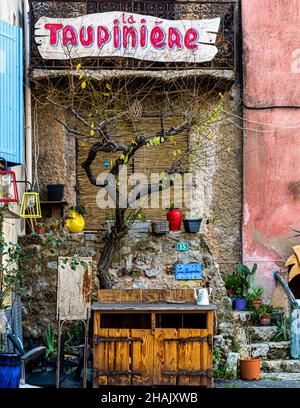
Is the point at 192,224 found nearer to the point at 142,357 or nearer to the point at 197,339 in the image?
the point at 197,339

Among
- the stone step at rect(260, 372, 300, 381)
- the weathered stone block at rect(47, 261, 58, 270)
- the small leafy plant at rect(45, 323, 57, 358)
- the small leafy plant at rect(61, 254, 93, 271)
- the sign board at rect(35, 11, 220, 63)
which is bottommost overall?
the stone step at rect(260, 372, 300, 381)

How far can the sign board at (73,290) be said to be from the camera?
13344 mm

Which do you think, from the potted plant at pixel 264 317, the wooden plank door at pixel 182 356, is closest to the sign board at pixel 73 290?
the wooden plank door at pixel 182 356

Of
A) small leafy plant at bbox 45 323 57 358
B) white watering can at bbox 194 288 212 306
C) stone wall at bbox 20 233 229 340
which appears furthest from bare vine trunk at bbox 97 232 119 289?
white watering can at bbox 194 288 212 306

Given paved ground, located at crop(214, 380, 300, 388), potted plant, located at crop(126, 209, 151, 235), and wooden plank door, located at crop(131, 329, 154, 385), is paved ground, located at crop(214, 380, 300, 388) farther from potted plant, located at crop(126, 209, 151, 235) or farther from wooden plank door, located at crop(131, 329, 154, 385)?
potted plant, located at crop(126, 209, 151, 235)

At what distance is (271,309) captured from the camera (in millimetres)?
15680

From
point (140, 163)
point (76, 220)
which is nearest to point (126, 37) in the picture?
point (140, 163)

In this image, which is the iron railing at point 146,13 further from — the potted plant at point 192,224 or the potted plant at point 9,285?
the potted plant at point 9,285

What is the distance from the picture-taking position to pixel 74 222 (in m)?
15.2

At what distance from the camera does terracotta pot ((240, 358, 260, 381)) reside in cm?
1359

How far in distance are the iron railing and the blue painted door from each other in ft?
8.63

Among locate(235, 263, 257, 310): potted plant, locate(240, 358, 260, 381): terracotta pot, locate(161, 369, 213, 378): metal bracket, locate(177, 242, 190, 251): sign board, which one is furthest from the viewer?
locate(235, 263, 257, 310): potted plant

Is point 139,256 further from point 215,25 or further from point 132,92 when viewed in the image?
point 215,25

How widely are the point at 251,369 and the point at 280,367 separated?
3.03ft
